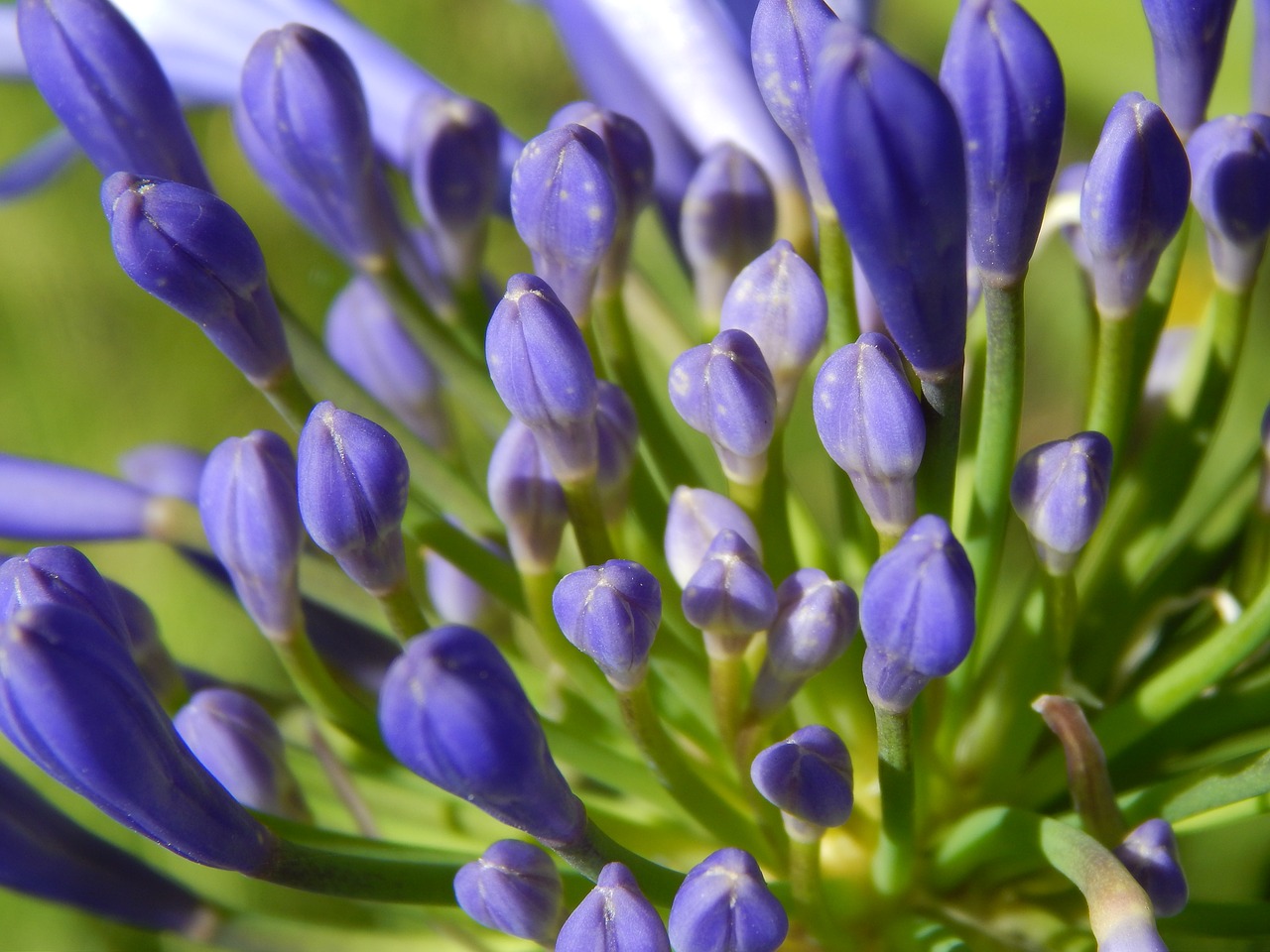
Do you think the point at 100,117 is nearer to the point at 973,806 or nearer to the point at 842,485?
the point at 842,485

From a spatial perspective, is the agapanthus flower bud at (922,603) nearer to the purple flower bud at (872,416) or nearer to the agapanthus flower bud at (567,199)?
the purple flower bud at (872,416)

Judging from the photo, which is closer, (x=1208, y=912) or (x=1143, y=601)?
(x=1208, y=912)

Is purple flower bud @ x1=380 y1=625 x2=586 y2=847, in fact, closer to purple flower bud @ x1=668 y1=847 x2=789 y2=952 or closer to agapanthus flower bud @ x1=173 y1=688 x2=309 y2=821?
purple flower bud @ x1=668 y1=847 x2=789 y2=952

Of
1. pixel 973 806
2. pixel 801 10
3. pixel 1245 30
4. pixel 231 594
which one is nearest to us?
pixel 801 10

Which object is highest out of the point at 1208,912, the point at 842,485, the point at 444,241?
the point at 444,241

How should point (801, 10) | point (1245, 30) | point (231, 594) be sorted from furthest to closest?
point (1245, 30) → point (231, 594) → point (801, 10)

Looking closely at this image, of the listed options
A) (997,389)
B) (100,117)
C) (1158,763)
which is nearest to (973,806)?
(1158,763)

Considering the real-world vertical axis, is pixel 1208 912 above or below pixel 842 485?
below

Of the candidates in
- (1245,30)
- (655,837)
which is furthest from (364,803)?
(1245,30)
